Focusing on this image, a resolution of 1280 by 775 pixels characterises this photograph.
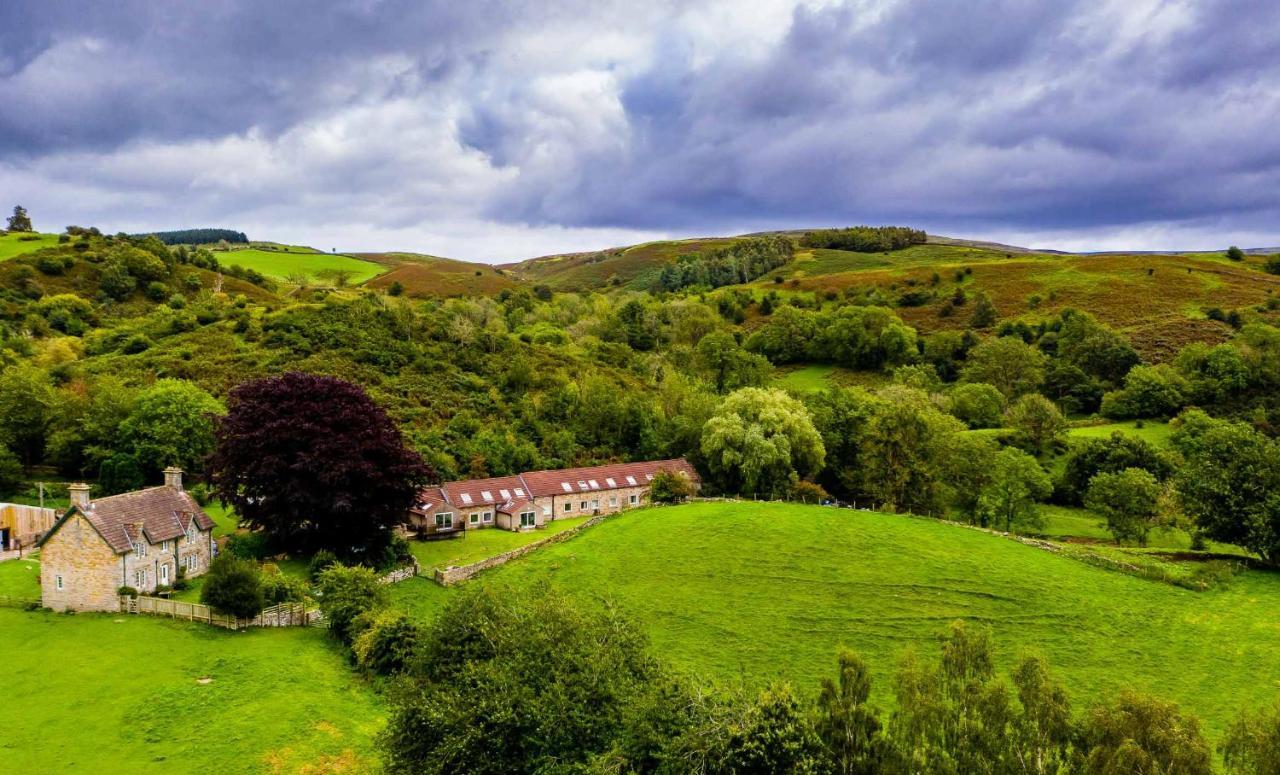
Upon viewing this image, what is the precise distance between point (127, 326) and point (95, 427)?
118 feet

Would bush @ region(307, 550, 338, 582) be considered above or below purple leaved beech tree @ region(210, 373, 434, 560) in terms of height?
below

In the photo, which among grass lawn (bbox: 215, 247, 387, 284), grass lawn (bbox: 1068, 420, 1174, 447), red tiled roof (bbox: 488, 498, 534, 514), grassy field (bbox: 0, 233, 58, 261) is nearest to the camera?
red tiled roof (bbox: 488, 498, 534, 514)

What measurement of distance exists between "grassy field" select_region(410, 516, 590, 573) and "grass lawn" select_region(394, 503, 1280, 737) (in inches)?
150

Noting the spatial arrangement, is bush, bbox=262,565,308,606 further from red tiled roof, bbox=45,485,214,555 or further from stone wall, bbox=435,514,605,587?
stone wall, bbox=435,514,605,587

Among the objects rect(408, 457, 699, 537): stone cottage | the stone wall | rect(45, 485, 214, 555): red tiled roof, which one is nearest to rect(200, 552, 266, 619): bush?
rect(45, 485, 214, 555): red tiled roof

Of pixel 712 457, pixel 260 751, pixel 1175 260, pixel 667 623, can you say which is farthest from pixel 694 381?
pixel 1175 260

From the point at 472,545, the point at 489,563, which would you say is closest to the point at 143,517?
the point at 489,563

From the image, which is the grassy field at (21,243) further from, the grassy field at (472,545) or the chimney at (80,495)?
the grassy field at (472,545)

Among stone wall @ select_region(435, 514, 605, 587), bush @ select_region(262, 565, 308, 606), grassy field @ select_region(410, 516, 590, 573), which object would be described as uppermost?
bush @ select_region(262, 565, 308, 606)

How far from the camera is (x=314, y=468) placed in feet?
121

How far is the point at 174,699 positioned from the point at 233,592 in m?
6.60

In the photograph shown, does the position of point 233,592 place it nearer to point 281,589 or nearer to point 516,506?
point 281,589

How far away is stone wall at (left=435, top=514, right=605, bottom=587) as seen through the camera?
37.3 m

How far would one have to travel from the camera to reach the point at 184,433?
50781mm
